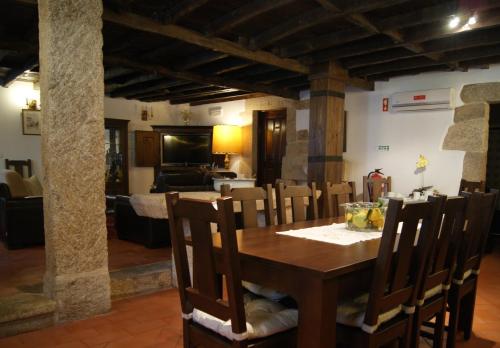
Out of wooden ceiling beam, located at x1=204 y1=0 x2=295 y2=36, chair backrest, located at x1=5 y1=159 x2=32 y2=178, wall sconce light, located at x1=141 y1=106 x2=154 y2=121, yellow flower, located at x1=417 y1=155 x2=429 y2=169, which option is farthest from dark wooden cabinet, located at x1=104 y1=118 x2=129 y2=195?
Answer: yellow flower, located at x1=417 y1=155 x2=429 y2=169

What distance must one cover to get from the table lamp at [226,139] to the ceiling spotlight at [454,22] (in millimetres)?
4602

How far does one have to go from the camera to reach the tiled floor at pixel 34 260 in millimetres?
3033

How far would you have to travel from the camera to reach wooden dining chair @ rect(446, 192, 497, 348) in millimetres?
2118

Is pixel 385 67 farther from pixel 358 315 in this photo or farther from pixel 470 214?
pixel 358 315

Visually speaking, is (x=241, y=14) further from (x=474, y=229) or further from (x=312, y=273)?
(x=312, y=273)

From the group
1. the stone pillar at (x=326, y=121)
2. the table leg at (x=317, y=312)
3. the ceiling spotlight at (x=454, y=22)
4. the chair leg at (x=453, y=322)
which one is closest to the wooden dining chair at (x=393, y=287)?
the table leg at (x=317, y=312)

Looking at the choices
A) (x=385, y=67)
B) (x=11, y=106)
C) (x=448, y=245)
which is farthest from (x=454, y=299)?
(x=11, y=106)

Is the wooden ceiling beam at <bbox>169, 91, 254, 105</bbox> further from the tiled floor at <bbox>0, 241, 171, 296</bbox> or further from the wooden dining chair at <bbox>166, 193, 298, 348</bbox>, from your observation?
the wooden dining chair at <bbox>166, 193, 298, 348</bbox>

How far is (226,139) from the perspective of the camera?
734cm

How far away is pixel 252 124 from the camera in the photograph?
24.3ft

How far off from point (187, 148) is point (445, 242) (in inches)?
268

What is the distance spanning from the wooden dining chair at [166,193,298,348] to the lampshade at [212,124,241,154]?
572 cm

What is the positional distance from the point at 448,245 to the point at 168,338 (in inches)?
67.5

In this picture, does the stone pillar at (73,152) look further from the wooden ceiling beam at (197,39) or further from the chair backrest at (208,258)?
the chair backrest at (208,258)
